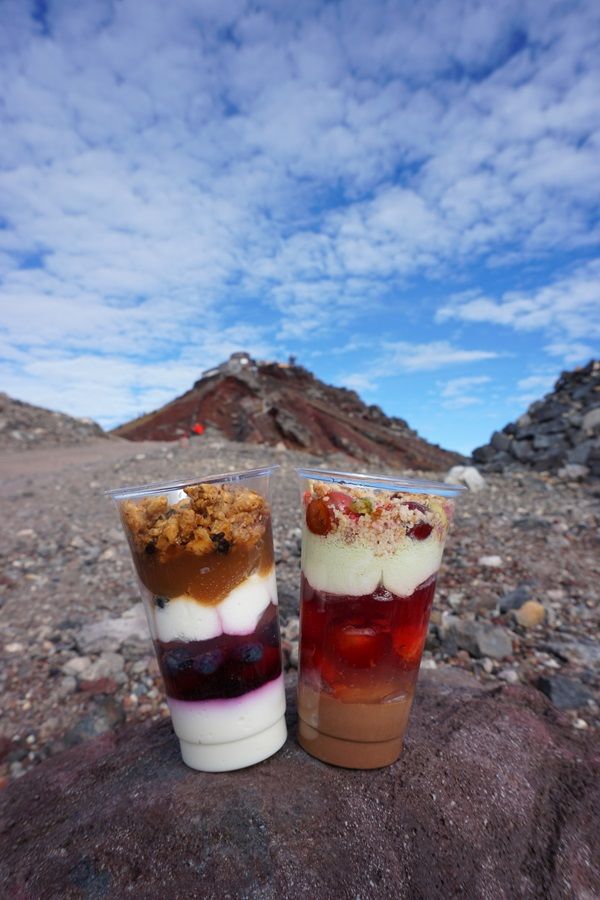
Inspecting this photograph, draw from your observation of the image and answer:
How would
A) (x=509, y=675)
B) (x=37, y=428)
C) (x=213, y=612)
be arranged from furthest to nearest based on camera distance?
(x=37, y=428) → (x=509, y=675) → (x=213, y=612)

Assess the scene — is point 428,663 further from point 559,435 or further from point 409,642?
point 559,435

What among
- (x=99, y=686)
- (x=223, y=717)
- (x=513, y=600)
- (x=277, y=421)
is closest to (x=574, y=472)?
(x=513, y=600)

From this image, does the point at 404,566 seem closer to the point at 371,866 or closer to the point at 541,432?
the point at 371,866

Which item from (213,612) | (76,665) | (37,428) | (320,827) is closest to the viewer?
(320,827)

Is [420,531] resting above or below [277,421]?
below

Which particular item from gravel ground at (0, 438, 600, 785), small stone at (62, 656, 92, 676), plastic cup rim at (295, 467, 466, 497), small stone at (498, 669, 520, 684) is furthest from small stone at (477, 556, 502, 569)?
plastic cup rim at (295, 467, 466, 497)

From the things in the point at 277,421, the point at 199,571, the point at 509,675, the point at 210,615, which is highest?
the point at 277,421
